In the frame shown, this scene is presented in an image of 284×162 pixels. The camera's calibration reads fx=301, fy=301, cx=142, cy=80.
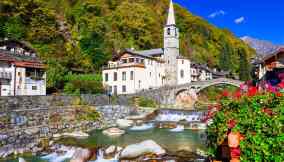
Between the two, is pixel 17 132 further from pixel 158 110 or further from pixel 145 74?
pixel 145 74

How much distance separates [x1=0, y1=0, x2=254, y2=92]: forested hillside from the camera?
52.5 metres

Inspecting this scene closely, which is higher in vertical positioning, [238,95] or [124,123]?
[238,95]

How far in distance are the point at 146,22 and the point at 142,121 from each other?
52.9 metres

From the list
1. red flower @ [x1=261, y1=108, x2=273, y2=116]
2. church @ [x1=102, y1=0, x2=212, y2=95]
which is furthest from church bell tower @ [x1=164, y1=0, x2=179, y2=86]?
red flower @ [x1=261, y1=108, x2=273, y2=116]

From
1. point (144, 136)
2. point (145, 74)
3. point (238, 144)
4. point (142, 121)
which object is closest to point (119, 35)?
point (145, 74)

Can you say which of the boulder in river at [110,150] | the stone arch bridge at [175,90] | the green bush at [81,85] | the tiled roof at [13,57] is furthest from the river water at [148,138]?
the stone arch bridge at [175,90]

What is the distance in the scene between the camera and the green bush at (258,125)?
22.1 ft

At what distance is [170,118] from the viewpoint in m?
41.9

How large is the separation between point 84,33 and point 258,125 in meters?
63.2

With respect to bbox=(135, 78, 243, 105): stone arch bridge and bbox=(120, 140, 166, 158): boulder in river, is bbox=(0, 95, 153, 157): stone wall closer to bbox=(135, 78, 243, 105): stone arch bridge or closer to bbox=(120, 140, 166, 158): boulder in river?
bbox=(120, 140, 166, 158): boulder in river

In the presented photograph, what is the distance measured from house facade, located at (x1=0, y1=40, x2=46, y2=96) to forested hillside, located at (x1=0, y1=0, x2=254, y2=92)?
3.87 meters

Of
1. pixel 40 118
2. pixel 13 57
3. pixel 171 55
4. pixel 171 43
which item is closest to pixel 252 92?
pixel 40 118

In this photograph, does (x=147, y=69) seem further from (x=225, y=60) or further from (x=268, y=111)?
(x=268, y=111)

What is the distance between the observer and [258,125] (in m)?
7.08
